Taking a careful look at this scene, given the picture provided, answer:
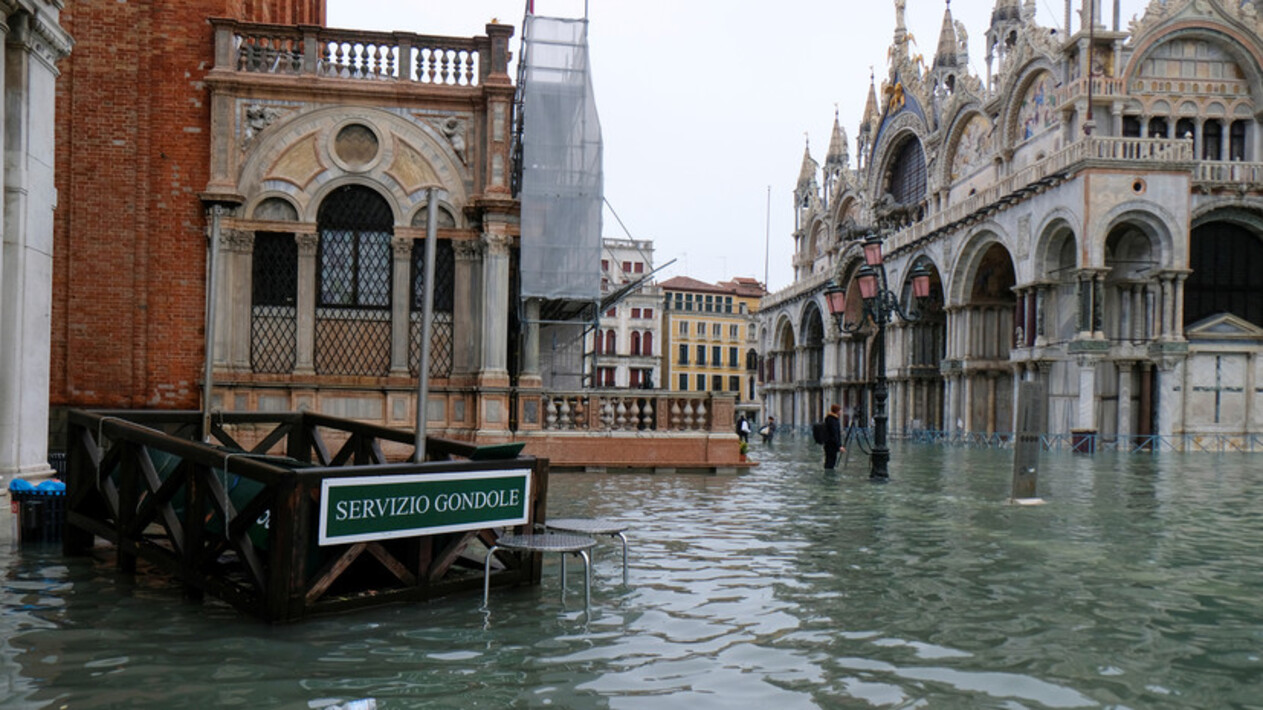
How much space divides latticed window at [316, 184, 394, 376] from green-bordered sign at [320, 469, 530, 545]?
41.9 ft

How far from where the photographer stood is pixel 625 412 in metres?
20.3

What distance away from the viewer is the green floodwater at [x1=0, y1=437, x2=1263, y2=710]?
5418 millimetres

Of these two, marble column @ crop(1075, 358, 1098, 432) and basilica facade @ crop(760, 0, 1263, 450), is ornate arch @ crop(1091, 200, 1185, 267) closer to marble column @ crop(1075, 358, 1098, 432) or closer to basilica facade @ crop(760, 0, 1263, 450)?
basilica facade @ crop(760, 0, 1263, 450)

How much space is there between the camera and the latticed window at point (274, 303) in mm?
19625

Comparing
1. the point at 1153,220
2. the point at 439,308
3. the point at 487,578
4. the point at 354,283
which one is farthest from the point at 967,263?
the point at 487,578

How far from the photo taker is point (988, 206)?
3847 centimetres

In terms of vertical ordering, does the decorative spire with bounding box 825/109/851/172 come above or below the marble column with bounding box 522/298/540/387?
above

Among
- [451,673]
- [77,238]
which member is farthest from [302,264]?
[451,673]

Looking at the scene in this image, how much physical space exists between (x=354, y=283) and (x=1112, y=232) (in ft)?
85.7

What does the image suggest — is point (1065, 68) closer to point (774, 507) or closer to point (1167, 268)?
point (1167, 268)

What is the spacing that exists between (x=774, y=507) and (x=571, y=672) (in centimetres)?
907

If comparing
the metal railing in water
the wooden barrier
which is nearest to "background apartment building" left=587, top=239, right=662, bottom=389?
the metal railing in water

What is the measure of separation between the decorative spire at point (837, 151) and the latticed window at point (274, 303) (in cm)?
A: 5261

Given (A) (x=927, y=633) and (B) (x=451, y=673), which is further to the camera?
(A) (x=927, y=633)
